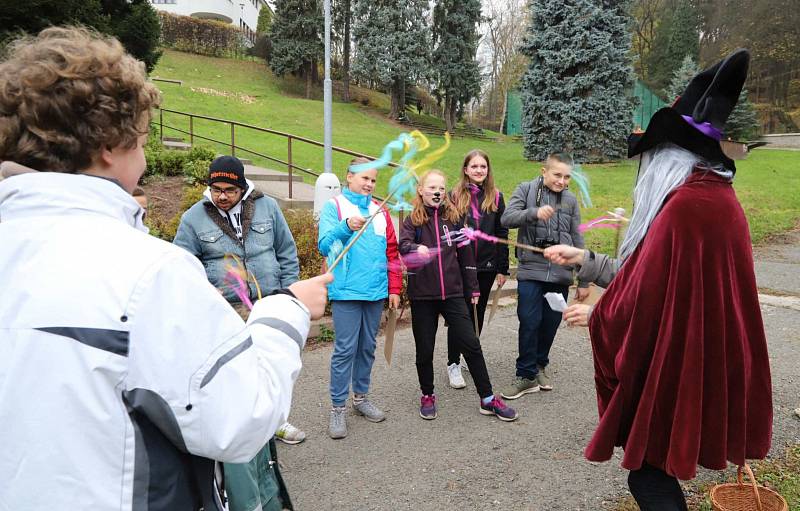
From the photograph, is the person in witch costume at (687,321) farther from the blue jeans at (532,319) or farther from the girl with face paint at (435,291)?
the blue jeans at (532,319)

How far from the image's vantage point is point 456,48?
3291 cm

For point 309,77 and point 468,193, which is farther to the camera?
point 309,77

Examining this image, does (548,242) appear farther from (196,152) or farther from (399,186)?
(196,152)

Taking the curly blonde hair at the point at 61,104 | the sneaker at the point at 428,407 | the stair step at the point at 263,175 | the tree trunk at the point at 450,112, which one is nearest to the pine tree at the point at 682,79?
the tree trunk at the point at 450,112

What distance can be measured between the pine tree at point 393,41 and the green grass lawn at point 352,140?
8.96 ft

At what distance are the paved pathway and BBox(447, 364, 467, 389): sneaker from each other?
0.08 meters

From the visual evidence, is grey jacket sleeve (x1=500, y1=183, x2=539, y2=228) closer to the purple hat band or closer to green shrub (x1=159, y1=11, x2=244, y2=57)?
the purple hat band

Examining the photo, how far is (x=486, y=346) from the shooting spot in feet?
20.0

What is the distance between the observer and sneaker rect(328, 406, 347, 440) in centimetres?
415

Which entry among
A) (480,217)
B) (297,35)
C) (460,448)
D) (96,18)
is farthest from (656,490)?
(297,35)

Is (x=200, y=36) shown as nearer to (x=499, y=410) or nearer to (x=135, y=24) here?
(x=135, y=24)

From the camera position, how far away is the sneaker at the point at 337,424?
415 cm

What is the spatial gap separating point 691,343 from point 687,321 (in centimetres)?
9

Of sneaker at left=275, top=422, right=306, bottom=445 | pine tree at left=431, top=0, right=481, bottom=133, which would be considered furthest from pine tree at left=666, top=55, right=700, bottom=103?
sneaker at left=275, top=422, right=306, bottom=445
